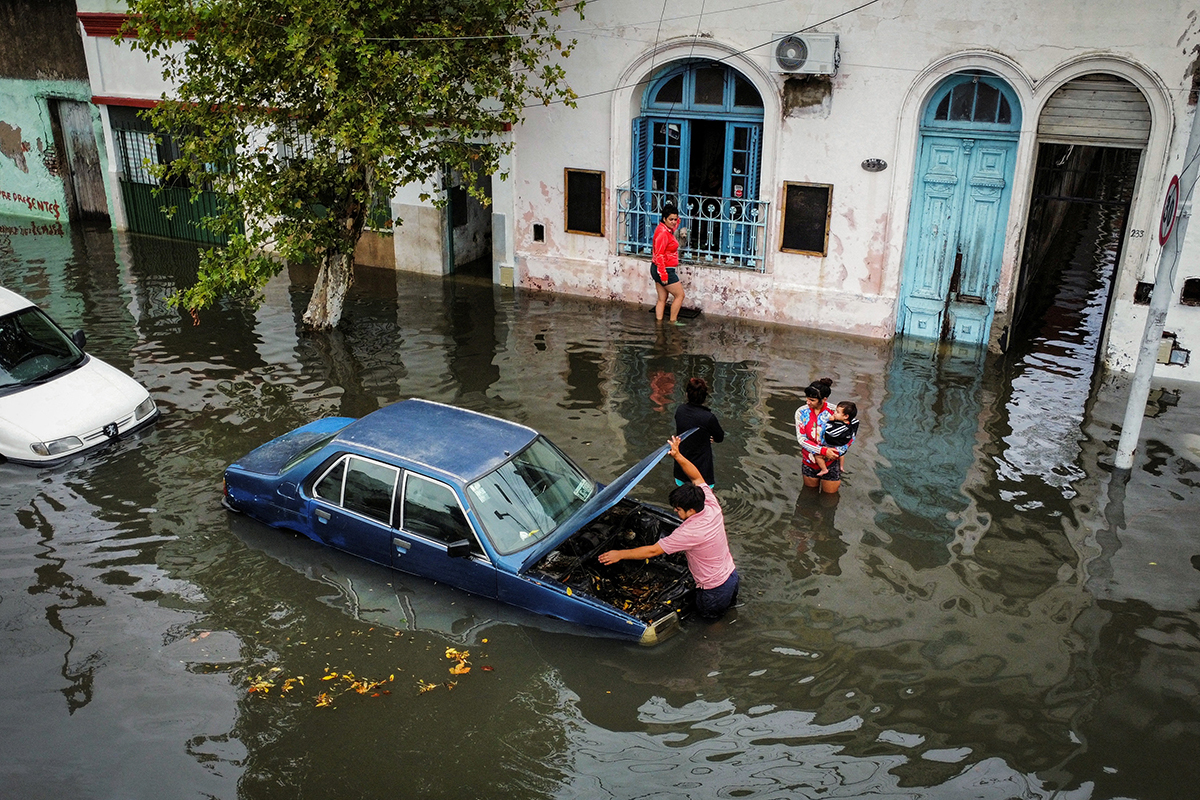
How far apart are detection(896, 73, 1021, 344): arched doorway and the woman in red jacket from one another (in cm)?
334

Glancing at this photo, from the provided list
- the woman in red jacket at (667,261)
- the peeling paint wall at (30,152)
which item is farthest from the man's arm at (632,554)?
the peeling paint wall at (30,152)

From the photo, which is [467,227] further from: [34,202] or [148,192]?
[34,202]

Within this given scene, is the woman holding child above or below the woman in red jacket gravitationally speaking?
below

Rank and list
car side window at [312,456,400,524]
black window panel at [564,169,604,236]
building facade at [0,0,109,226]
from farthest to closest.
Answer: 1. building facade at [0,0,109,226]
2. black window panel at [564,169,604,236]
3. car side window at [312,456,400,524]

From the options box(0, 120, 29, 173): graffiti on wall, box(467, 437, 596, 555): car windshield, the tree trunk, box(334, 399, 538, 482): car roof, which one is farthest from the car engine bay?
box(0, 120, 29, 173): graffiti on wall

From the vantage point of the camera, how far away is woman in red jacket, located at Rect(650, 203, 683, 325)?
566 inches

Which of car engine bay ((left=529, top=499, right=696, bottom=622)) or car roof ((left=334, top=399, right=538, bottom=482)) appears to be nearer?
car engine bay ((left=529, top=499, right=696, bottom=622))

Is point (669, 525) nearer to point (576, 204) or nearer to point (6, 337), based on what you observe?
point (6, 337)

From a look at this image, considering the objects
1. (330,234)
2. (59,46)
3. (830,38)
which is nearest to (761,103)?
(830,38)

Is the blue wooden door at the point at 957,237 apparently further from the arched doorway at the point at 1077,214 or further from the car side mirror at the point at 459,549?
the car side mirror at the point at 459,549

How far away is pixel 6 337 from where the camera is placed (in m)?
10.5

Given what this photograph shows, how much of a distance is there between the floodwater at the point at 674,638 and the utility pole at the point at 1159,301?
40 cm

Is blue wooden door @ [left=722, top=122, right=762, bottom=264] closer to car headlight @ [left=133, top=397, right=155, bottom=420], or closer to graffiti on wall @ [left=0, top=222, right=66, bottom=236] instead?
car headlight @ [left=133, top=397, right=155, bottom=420]

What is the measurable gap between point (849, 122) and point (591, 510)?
8518 mm
